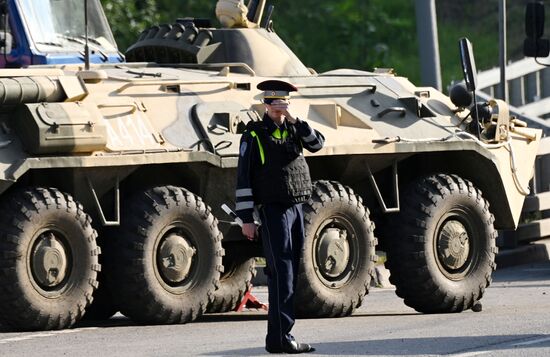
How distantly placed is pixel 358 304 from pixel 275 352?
362cm

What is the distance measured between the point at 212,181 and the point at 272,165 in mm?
2742

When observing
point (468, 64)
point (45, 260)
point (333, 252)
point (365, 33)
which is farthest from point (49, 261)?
point (365, 33)

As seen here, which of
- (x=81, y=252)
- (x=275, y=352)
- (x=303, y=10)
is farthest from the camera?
(x=303, y=10)

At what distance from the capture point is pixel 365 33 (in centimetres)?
3888

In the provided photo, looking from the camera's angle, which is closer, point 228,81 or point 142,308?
point 142,308

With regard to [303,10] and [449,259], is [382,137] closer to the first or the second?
[449,259]

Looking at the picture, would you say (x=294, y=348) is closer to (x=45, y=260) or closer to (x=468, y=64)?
(x=45, y=260)

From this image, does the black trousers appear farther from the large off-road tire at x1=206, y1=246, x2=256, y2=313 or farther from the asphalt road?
the large off-road tire at x1=206, y1=246, x2=256, y2=313

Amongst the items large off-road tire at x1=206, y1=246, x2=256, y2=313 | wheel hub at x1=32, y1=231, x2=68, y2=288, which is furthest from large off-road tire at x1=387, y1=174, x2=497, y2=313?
wheel hub at x1=32, y1=231, x2=68, y2=288

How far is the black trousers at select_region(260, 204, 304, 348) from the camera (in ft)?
45.9

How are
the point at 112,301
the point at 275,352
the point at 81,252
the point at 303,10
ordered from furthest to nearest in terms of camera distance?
the point at 303,10, the point at 112,301, the point at 81,252, the point at 275,352

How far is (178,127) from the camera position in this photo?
54.9 feet

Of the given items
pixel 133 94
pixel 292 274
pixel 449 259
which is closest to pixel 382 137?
pixel 449 259

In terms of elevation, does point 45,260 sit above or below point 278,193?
below
